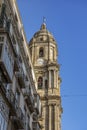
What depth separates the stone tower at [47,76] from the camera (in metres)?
50.5

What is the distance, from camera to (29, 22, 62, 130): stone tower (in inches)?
1989

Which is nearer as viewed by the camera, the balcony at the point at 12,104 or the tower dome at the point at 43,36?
the balcony at the point at 12,104

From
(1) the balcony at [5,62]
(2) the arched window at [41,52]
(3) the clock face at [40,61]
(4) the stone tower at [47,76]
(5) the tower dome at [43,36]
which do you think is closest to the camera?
(1) the balcony at [5,62]

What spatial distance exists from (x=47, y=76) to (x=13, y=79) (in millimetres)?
30296

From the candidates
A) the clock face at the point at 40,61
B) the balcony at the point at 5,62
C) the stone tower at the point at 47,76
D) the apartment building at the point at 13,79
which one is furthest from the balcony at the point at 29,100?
the clock face at the point at 40,61

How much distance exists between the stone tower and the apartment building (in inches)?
651

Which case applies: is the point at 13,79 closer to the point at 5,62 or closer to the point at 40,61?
the point at 5,62

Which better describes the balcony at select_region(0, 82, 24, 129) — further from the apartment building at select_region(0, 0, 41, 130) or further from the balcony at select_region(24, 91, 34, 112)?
the balcony at select_region(24, 91, 34, 112)

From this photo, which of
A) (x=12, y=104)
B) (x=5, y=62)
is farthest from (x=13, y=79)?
(x=5, y=62)

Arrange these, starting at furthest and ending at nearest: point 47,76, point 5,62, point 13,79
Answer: point 47,76 → point 13,79 → point 5,62

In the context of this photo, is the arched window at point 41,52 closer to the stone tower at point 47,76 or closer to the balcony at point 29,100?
the stone tower at point 47,76

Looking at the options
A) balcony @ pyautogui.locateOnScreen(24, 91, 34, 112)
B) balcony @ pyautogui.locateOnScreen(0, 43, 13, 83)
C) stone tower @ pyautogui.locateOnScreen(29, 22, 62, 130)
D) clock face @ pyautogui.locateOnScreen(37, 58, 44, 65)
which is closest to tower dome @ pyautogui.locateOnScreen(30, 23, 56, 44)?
stone tower @ pyautogui.locateOnScreen(29, 22, 62, 130)

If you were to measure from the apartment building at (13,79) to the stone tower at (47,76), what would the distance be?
16533mm

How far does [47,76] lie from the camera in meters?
55.3
